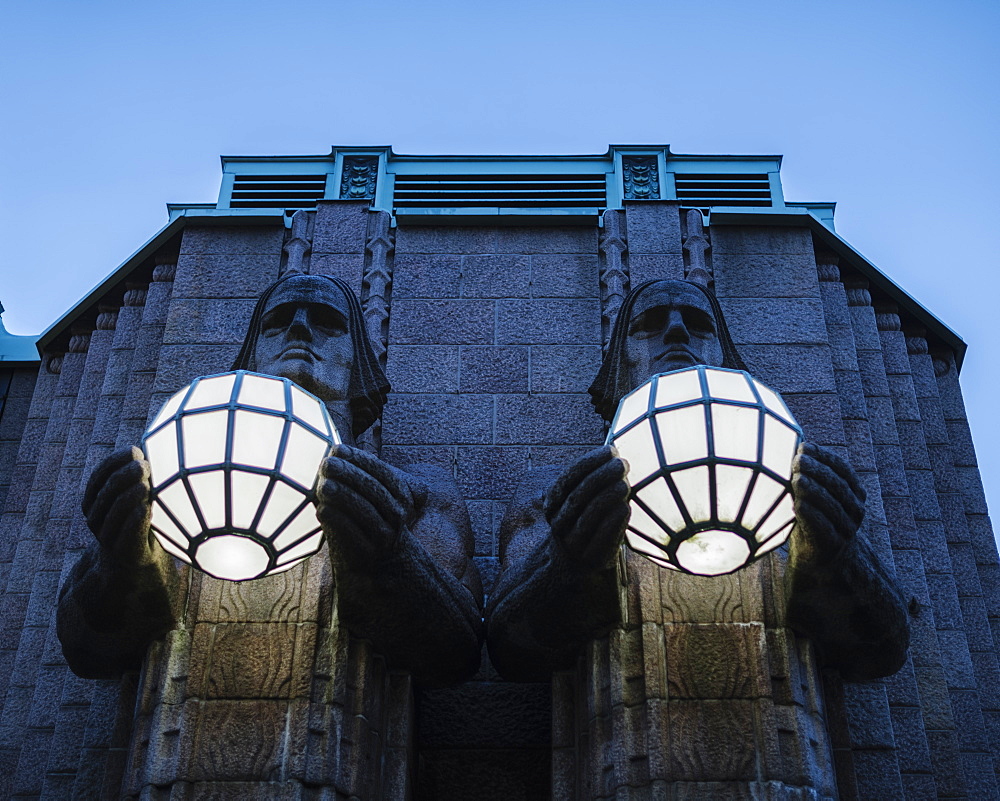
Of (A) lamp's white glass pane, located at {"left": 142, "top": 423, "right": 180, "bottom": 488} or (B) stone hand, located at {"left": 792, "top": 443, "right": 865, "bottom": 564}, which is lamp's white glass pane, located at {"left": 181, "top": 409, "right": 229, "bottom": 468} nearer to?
(A) lamp's white glass pane, located at {"left": 142, "top": 423, "right": 180, "bottom": 488}

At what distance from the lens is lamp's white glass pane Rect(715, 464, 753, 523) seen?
468 cm

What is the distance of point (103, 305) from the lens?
9.19 metres

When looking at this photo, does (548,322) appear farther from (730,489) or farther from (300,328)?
(730,489)

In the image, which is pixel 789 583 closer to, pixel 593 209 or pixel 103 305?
pixel 593 209

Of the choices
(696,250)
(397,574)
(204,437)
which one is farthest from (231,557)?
(696,250)

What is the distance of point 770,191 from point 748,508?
223 inches

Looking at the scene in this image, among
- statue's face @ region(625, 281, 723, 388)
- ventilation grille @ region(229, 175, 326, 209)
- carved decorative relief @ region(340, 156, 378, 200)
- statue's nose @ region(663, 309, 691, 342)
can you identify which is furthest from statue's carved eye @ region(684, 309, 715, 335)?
ventilation grille @ region(229, 175, 326, 209)

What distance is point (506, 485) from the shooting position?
795 cm

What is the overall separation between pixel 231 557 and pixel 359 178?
18.2 ft

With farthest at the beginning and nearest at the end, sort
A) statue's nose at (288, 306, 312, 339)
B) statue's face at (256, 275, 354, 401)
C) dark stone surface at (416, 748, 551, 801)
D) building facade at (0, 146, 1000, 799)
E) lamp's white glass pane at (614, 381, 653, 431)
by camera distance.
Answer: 1. statue's nose at (288, 306, 312, 339)
2. statue's face at (256, 275, 354, 401)
3. dark stone surface at (416, 748, 551, 801)
4. building facade at (0, 146, 1000, 799)
5. lamp's white glass pane at (614, 381, 653, 431)

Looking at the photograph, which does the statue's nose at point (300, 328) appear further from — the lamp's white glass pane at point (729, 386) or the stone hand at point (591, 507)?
the lamp's white glass pane at point (729, 386)

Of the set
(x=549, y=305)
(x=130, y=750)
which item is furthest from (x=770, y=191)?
(x=130, y=750)

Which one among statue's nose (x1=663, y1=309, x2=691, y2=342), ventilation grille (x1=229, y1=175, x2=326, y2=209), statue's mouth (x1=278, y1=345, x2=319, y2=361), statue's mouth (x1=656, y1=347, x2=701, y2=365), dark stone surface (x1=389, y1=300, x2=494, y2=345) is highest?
ventilation grille (x1=229, y1=175, x2=326, y2=209)

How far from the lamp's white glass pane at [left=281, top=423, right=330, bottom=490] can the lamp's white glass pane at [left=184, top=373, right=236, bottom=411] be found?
0.30 meters
